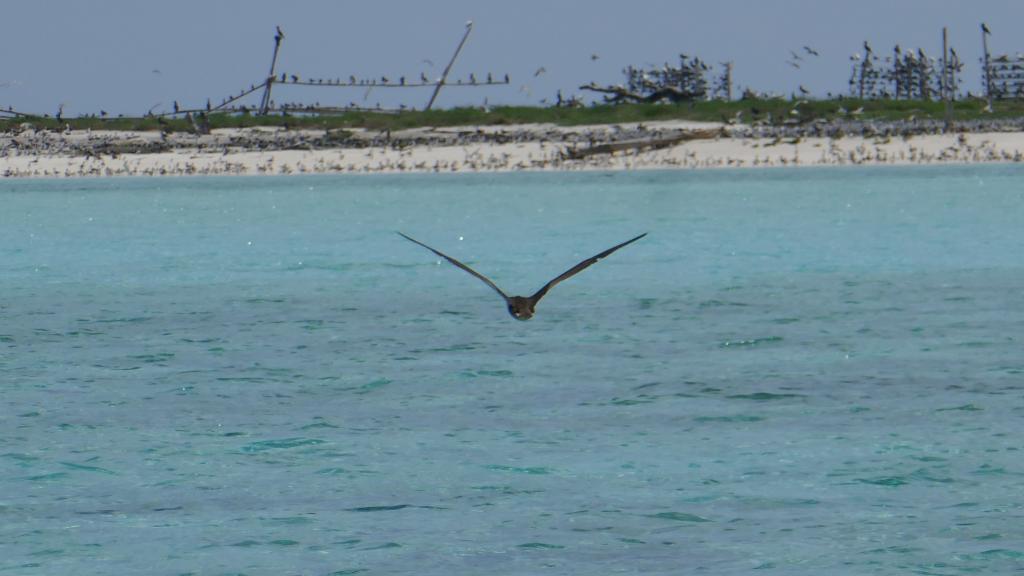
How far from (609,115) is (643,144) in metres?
9.40

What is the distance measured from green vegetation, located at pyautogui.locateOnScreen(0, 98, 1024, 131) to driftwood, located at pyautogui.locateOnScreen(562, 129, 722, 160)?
5.22 metres

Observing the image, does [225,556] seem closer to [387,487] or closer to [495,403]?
[387,487]

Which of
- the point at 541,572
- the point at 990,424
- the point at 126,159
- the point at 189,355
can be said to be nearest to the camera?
the point at 541,572

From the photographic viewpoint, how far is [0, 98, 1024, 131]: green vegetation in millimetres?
86438

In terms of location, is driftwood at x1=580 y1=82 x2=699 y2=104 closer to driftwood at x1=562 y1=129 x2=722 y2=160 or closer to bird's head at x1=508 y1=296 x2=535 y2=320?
driftwood at x1=562 y1=129 x2=722 y2=160

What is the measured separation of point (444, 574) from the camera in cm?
1273

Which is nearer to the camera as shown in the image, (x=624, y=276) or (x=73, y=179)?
(x=624, y=276)

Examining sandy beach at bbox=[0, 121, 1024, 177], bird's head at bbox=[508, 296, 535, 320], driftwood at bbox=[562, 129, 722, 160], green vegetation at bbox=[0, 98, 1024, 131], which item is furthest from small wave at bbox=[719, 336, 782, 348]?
green vegetation at bbox=[0, 98, 1024, 131]

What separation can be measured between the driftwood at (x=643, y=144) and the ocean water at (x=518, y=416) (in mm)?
41023

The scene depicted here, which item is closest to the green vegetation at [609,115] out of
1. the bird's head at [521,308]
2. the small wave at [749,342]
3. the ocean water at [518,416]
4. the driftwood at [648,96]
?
the driftwood at [648,96]

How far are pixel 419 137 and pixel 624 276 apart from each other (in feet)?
182

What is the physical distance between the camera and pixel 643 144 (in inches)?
3187

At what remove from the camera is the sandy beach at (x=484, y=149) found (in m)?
76.3

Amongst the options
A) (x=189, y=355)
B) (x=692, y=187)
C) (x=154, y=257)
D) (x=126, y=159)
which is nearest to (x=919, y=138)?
(x=692, y=187)
